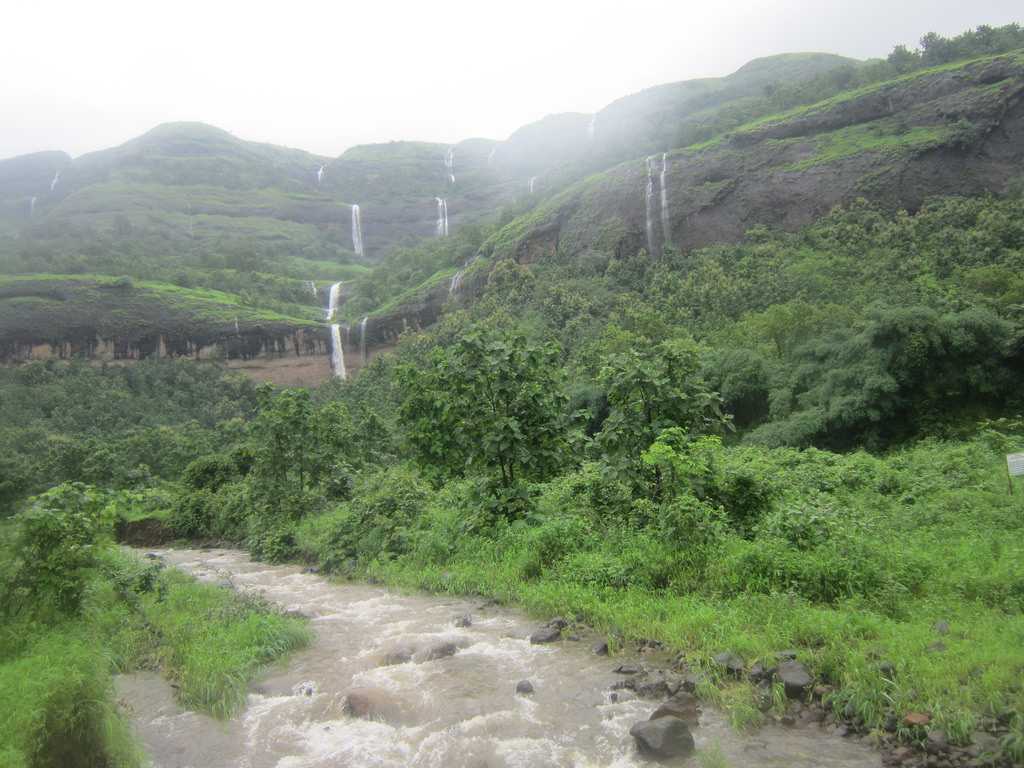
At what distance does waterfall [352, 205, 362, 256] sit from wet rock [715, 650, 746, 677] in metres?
121

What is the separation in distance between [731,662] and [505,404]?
6.42 m

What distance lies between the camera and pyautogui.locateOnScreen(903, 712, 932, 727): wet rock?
4.33 meters

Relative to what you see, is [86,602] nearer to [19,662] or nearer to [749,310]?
[19,662]

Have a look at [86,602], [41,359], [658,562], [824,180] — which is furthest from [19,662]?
[41,359]

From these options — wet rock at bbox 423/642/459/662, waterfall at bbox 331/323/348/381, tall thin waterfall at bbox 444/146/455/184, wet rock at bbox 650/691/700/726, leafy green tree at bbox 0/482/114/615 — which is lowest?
waterfall at bbox 331/323/348/381

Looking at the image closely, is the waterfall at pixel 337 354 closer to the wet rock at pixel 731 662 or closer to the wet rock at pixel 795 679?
the wet rock at pixel 731 662

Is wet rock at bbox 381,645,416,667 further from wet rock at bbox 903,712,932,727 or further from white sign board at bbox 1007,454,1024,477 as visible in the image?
white sign board at bbox 1007,454,1024,477

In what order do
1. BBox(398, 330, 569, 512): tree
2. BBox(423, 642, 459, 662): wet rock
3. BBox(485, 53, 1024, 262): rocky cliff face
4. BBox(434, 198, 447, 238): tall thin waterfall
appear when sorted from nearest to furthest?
BBox(423, 642, 459, 662): wet rock
BBox(398, 330, 569, 512): tree
BBox(485, 53, 1024, 262): rocky cliff face
BBox(434, 198, 447, 238): tall thin waterfall

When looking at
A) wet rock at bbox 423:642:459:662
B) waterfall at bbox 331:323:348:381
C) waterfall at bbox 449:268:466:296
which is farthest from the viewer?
waterfall at bbox 331:323:348:381

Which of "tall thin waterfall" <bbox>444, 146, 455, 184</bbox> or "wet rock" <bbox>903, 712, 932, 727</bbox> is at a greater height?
"tall thin waterfall" <bbox>444, 146, 455, 184</bbox>

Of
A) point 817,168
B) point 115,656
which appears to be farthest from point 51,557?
point 817,168

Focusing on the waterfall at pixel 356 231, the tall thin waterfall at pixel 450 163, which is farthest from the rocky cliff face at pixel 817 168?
the tall thin waterfall at pixel 450 163

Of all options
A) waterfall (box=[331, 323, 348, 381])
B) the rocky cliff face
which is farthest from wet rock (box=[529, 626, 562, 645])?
waterfall (box=[331, 323, 348, 381])

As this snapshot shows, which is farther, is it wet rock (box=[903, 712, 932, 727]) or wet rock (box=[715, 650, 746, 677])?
wet rock (box=[715, 650, 746, 677])
